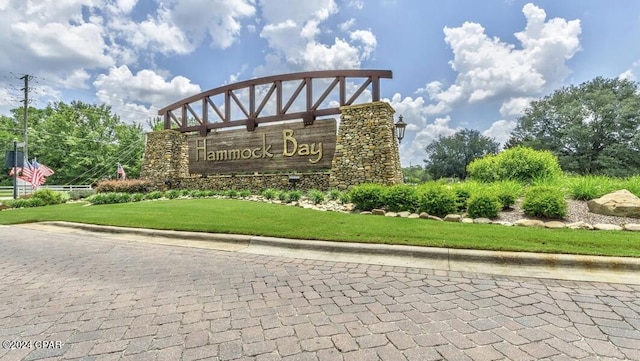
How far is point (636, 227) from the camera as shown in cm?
554

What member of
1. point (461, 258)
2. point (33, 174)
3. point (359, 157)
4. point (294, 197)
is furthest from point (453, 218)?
point (33, 174)

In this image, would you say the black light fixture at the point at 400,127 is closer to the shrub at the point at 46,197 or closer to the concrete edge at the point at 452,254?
the concrete edge at the point at 452,254

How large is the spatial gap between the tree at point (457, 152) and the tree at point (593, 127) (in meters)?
13.0

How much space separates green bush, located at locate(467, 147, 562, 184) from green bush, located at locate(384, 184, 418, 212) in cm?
508

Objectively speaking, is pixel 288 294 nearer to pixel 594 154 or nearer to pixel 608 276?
pixel 608 276

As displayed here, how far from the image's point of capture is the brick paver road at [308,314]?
226 cm

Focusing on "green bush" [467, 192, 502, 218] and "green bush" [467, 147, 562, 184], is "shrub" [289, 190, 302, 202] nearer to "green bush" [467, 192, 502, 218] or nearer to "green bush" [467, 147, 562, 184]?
"green bush" [467, 192, 502, 218]

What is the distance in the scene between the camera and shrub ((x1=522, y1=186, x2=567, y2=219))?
21.1ft

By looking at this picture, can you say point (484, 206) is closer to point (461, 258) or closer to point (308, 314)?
point (461, 258)

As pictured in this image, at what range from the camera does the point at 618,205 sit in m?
6.48

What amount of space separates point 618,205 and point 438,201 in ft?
11.7

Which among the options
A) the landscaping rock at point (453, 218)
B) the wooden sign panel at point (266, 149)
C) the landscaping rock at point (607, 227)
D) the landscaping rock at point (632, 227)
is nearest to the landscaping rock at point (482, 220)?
the landscaping rock at point (453, 218)

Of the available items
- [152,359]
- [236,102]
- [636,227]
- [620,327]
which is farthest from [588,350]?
[236,102]

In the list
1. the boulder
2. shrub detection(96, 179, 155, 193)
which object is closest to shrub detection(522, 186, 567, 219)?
the boulder
